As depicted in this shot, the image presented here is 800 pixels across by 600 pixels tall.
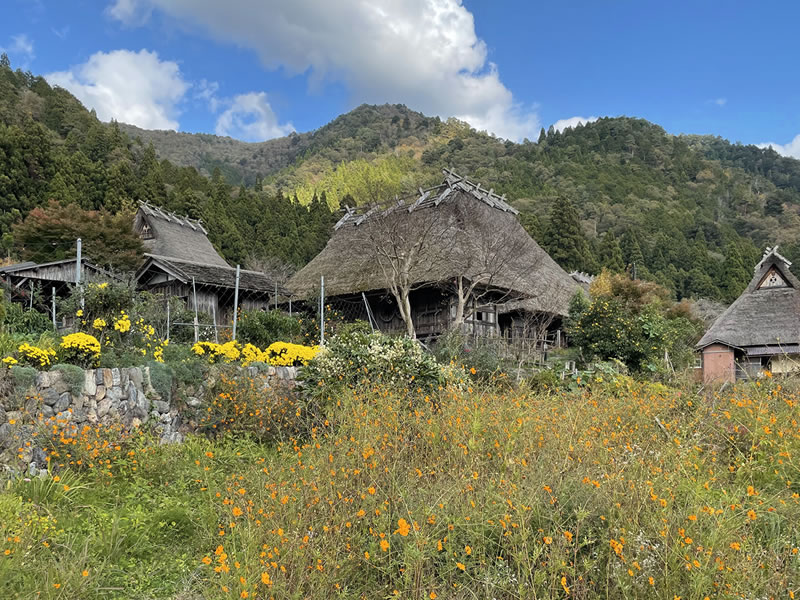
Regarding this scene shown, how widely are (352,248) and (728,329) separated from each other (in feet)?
42.5

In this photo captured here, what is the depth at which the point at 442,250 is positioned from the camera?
54.9 ft

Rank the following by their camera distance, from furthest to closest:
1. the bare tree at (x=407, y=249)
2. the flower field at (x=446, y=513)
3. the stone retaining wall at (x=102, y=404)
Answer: the bare tree at (x=407, y=249), the stone retaining wall at (x=102, y=404), the flower field at (x=446, y=513)

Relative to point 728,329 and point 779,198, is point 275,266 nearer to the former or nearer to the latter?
point 728,329

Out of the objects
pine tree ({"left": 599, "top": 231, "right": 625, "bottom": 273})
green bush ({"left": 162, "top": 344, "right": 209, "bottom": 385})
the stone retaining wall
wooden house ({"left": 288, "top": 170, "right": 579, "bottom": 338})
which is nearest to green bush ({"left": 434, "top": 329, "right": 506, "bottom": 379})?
wooden house ({"left": 288, "top": 170, "right": 579, "bottom": 338})

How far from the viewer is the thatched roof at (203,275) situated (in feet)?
55.6

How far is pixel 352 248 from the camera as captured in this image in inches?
811

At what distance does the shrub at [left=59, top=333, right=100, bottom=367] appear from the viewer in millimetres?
6422

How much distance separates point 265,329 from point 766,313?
15.7m

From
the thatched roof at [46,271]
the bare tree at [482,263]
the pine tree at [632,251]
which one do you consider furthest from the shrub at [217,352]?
the pine tree at [632,251]

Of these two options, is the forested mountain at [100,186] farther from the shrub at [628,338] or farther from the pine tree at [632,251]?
Answer: the pine tree at [632,251]

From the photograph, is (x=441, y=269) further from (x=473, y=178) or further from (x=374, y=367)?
(x=473, y=178)

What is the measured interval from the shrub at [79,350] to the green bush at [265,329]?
182 inches

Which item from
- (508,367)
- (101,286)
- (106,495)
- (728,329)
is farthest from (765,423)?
(728,329)

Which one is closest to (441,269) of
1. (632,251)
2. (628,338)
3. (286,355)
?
(628,338)
